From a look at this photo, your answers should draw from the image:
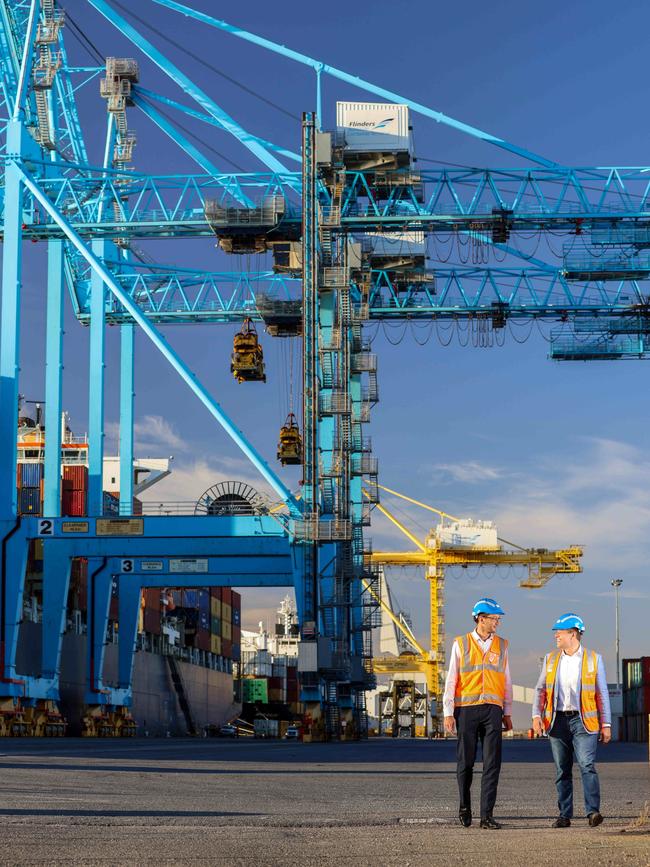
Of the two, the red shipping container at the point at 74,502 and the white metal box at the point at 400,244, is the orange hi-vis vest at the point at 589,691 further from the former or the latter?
the red shipping container at the point at 74,502

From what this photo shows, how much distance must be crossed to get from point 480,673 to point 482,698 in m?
0.16

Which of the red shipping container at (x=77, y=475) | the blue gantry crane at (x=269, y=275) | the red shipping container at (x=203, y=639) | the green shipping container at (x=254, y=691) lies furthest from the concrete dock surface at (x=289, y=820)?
the green shipping container at (x=254, y=691)

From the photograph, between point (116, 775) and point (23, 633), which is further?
point (23, 633)

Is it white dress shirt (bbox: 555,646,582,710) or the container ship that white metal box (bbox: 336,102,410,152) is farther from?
white dress shirt (bbox: 555,646,582,710)

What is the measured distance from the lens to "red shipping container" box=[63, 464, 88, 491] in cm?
7069

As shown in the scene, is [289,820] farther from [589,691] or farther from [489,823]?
[589,691]

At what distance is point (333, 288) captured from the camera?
142ft

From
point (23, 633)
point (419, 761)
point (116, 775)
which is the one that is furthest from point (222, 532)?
point (116, 775)

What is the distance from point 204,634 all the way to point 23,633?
3908cm

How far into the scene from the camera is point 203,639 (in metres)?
94.1

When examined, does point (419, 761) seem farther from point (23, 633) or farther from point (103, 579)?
point (23, 633)

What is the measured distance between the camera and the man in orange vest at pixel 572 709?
9289mm

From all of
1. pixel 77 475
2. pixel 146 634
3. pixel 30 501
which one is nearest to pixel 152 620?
pixel 146 634

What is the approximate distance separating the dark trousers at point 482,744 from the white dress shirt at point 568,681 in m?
0.62
